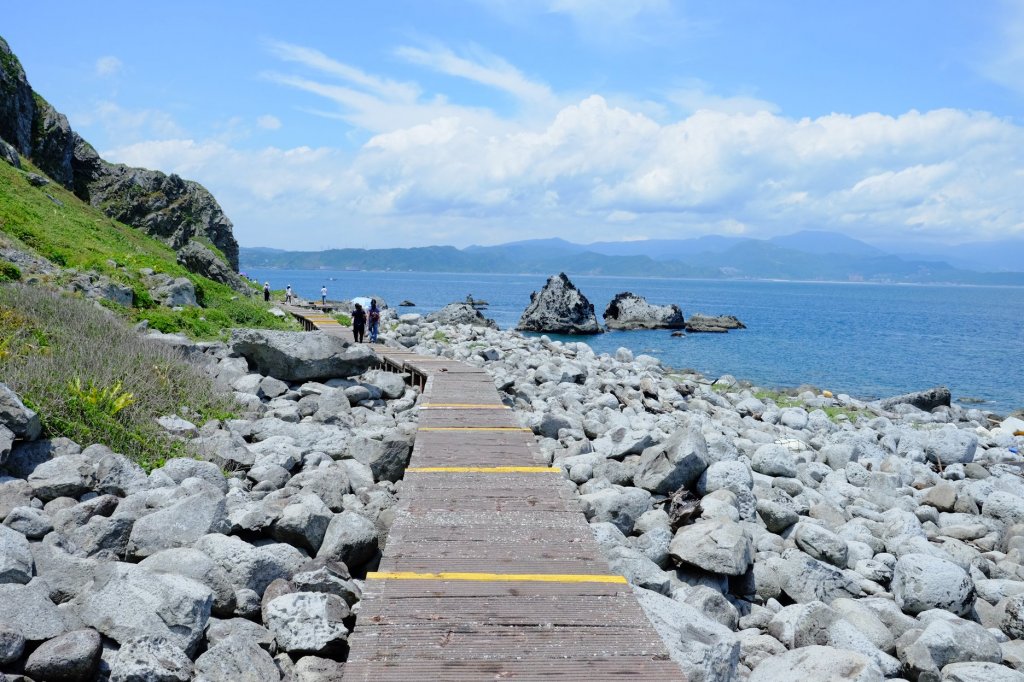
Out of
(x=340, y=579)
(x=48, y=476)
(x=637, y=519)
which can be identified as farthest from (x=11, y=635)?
(x=637, y=519)

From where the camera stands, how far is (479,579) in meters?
5.52

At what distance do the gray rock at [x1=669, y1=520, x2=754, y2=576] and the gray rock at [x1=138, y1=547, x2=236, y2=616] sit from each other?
4.47 metres

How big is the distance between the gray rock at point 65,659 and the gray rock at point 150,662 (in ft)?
0.58

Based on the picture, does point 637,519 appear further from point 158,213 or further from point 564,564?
point 158,213

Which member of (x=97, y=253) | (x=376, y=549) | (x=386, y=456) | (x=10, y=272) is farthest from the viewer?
(x=97, y=253)

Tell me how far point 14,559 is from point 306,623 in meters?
2.15

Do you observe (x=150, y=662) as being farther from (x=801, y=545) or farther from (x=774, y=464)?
(x=774, y=464)

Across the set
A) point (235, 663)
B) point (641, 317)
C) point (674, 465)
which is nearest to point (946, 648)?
point (674, 465)

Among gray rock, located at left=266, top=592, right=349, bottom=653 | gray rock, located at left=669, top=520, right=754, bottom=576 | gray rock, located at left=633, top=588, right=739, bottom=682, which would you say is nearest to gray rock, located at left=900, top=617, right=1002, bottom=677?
gray rock, located at left=669, top=520, right=754, bottom=576

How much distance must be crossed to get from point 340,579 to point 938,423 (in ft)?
86.6

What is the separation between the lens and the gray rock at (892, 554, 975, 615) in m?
7.27

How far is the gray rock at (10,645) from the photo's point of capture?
161 inches

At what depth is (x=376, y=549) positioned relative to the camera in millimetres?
6914

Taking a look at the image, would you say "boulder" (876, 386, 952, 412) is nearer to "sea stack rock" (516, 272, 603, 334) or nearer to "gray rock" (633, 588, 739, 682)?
"gray rock" (633, 588, 739, 682)
